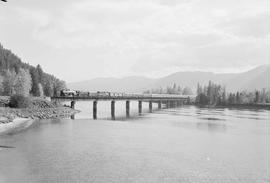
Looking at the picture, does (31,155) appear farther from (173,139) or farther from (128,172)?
(173,139)

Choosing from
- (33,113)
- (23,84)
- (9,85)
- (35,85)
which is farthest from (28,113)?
(35,85)

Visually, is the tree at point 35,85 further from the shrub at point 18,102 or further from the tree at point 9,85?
the shrub at point 18,102

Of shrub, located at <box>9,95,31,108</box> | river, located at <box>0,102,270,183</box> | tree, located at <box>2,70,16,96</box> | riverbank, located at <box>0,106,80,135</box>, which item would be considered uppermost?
tree, located at <box>2,70,16,96</box>

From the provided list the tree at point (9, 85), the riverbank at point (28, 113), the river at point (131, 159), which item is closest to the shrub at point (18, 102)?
the riverbank at point (28, 113)

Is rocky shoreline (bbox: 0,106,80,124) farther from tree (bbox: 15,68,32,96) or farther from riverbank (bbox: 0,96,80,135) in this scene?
tree (bbox: 15,68,32,96)

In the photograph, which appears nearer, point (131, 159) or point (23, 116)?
point (131, 159)

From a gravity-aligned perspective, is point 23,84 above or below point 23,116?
above

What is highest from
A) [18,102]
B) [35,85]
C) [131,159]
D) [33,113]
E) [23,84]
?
[35,85]

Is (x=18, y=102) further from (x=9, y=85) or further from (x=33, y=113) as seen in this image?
(x=9, y=85)

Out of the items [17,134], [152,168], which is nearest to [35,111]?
[17,134]

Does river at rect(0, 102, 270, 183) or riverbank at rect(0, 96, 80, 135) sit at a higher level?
riverbank at rect(0, 96, 80, 135)

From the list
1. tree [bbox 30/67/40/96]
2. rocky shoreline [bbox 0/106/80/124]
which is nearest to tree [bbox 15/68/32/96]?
tree [bbox 30/67/40/96]

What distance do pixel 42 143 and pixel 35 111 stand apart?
55880mm

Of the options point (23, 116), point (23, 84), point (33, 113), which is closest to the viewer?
point (23, 116)
